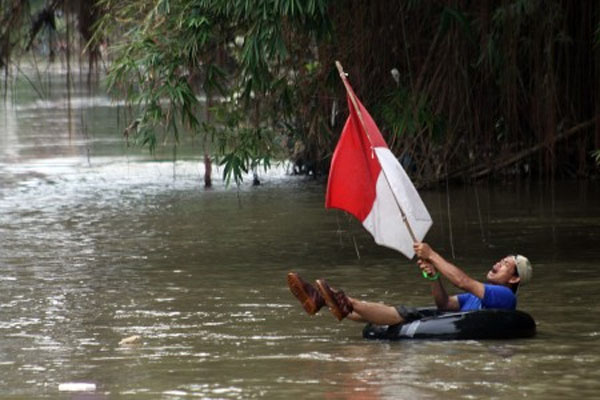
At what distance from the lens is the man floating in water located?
1145cm

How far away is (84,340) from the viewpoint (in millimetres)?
12250

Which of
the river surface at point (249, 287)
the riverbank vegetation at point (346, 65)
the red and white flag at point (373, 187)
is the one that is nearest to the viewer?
the river surface at point (249, 287)

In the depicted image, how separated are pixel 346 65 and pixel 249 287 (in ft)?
11.5

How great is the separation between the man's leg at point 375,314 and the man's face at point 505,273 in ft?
2.39

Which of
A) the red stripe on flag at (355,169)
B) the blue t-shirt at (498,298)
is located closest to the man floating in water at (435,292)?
the blue t-shirt at (498,298)

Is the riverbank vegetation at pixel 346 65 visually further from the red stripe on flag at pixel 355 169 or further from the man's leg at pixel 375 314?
the man's leg at pixel 375 314

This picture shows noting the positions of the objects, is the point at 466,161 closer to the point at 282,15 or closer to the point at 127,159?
the point at 282,15

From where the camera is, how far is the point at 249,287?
14977 mm

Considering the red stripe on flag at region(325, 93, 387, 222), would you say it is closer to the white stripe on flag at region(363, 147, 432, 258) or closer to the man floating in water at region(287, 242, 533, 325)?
the white stripe on flag at region(363, 147, 432, 258)

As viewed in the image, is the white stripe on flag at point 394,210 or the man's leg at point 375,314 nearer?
the man's leg at point 375,314

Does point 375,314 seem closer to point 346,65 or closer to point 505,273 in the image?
point 505,273

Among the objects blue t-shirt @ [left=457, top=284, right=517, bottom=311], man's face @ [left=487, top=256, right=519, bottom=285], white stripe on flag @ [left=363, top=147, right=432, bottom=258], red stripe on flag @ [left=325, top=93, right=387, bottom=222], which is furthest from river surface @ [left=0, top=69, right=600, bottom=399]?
red stripe on flag @ [left=325, top=93, right=387, bottom=222]

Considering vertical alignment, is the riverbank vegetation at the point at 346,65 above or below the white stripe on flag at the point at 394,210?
above

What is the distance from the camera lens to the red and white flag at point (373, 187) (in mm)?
12758
